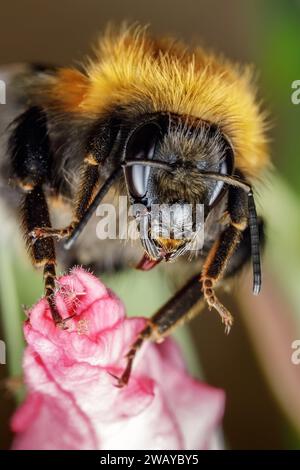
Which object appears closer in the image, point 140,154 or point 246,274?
point 140,154

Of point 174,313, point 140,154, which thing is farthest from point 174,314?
point 140,154

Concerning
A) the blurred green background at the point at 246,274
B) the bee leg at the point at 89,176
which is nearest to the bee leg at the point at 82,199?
the bee leg at the point at 89,176

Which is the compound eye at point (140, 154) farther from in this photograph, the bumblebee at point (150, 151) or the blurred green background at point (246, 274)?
the blurred green background at point (246, 274)

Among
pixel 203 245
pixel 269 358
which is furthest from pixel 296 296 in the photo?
pixel 203 245

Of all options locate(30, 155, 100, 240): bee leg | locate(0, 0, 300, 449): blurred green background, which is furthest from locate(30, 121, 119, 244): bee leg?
locate(0, 0, 300, 449): blurred green background

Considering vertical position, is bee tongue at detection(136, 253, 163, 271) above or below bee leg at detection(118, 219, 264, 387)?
above

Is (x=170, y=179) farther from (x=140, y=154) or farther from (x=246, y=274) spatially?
(x=246, y=274)

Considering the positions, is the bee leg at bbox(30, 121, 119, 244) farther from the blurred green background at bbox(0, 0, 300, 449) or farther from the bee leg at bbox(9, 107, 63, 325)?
the blurred green background at bbox(0, 0, 300, 449)
